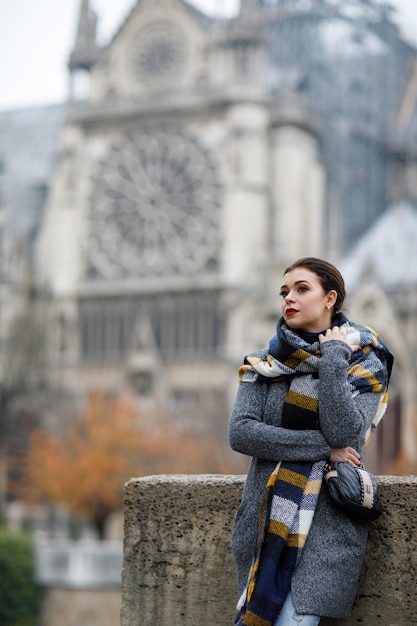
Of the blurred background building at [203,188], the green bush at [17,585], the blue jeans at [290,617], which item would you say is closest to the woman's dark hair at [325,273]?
the blue jeans at [290,617]

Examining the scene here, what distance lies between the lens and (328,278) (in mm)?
4281

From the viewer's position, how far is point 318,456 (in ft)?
→ 13.3

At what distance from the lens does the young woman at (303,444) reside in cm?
395

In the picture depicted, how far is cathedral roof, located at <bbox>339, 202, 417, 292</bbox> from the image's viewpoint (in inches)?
1657

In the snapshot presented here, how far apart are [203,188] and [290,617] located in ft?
145

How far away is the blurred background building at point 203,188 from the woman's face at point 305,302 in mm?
38994

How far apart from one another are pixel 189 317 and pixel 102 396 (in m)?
4.20

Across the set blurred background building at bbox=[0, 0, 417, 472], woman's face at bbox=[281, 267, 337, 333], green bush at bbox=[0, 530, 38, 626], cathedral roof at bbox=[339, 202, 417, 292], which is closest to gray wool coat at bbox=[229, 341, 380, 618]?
woman's face at bbox=[281, 267, 337, 333]

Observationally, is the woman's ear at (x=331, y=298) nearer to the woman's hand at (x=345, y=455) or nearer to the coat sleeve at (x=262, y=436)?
the coat sleeve at (x=262, y=436)

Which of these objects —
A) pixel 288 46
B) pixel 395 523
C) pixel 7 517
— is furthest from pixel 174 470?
pixel 395 523

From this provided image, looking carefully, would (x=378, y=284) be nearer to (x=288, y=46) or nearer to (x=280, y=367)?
(x=288, y=46)

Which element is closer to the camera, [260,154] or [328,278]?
[328,278]

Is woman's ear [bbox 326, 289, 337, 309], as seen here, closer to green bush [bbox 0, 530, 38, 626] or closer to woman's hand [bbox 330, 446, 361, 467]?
woman's hand [bbox 330, 446, 361, 467]

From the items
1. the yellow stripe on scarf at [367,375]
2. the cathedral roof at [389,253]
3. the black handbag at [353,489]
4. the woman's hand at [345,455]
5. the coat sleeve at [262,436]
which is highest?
the cathedral roof at [389,253]
